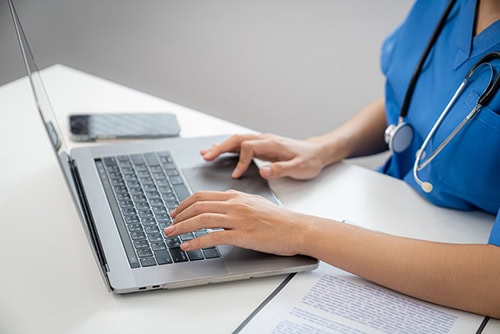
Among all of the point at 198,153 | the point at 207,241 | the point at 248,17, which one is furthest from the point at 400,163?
the point at 248,17

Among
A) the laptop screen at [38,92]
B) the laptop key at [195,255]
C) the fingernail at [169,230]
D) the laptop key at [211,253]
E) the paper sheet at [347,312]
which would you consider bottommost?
the paper sheet at [347,312]

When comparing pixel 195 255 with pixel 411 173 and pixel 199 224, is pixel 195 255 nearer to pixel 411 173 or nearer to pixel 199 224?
pixel 199 224

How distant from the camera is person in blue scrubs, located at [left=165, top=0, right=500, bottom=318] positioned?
35.8 inches

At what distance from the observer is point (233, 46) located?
2295mm

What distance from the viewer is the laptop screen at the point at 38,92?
1051 millimetres

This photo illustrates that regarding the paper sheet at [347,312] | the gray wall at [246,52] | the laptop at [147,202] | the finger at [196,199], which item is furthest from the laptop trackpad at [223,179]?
the gray wall at [246,52]

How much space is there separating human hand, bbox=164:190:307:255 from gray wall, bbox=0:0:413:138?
121cm

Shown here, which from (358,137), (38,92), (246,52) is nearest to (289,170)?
(358,137)

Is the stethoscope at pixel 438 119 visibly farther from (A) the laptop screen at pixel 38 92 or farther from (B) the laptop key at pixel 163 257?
(A) the laptop screen at pixel 38 92

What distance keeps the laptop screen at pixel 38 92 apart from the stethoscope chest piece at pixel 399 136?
0.58 metres

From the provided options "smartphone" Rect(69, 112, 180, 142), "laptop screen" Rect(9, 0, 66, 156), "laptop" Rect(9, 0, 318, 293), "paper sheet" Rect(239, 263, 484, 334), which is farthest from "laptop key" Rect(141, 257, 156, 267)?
"smartphone" Rect(69, 112, 180, 142)

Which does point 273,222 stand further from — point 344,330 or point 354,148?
point 354,148

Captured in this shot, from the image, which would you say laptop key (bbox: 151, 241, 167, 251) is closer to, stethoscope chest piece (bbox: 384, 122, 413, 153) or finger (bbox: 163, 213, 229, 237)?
→ finger (bbox: 163, 213, 229, 237)

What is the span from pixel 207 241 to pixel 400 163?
54cm
